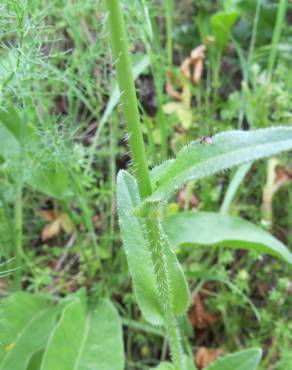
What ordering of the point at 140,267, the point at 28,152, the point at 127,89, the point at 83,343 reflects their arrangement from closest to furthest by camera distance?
the point at 127,89
the point at 140,267
the point at 83,343
the point at 28,152

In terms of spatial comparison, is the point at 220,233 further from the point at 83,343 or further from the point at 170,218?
the point at 83,343

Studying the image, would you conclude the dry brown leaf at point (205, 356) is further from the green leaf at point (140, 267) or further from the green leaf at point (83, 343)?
the green leaf at point (140, 267)

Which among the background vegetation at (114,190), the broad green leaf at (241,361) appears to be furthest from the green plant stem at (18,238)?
the broad green leaf at (241,361)

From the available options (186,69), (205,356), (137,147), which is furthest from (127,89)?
(186,69)

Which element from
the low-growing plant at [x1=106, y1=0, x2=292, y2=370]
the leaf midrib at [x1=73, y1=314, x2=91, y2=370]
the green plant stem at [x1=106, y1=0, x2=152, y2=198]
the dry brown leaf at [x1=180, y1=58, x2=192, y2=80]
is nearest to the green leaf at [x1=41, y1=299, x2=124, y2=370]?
the leaf midrib at [x1=73, y1=314, x2=91, y2=370]

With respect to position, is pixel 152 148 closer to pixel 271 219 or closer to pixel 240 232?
pixel 240 232

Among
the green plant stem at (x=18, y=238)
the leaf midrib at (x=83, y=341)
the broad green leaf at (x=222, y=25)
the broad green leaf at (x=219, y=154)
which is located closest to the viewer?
the broad green leaf at (x=219, y=154)
